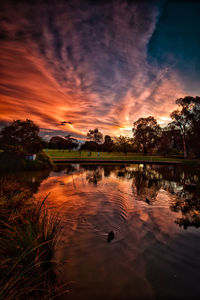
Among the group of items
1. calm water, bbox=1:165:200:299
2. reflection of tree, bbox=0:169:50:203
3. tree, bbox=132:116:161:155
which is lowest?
calm water, bbox=1:165:200:299

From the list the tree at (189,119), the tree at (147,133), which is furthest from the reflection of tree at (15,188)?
the tree at (147,133)

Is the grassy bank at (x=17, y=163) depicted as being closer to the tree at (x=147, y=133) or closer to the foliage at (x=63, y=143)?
the tree at (x=147, y=133)

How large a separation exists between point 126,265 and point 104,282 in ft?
2.32

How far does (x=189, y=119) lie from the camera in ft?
124

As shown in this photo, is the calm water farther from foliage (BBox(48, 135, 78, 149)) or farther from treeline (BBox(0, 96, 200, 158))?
foliage (BBox(48, 135, 78, 149))

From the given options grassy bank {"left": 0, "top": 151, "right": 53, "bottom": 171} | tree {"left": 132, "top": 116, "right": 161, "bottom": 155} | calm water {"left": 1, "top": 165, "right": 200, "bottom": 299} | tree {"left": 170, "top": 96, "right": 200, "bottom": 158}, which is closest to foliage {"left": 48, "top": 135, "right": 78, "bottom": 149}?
tree {"left": 132, "top": 116, "right": 161, "bottom": 155}

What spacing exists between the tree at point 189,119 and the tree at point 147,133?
22.7m

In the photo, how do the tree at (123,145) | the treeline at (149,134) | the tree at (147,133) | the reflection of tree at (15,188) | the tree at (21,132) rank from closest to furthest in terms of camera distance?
the reflection of tree at (15,188) → the treeline at (149,134) → the tree at (21,132) → the tree at (123,145) → the tree at (147,133)

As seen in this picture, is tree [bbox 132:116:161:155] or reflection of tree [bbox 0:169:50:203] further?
tree [bbox 132:116:161:155]

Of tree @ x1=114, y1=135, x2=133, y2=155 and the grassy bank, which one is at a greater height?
tree @ x1=114, y1=135, x2=133, y2=155

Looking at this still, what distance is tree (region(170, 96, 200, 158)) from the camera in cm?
3666

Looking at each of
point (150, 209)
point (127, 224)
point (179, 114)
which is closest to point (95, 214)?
point (127, 224)

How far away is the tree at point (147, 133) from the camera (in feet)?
207

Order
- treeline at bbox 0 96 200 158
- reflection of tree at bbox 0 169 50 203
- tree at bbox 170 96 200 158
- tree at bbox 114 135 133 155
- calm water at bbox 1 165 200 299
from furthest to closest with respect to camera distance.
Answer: tree at bbox 114 135 133 155 → tree at bbox 170 96 200 158 → treeline at bbox 0 96 200 158 → reflection of tree at bbox 0 169 50 203 → calm water at bbox 1 165 200 299
